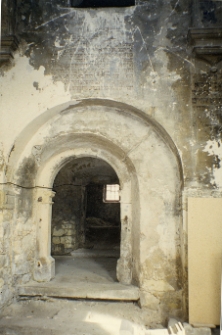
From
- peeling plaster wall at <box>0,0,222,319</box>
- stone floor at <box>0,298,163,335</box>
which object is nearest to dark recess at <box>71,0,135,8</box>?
peeling plaster wall at <box>0,0,222,319</box>

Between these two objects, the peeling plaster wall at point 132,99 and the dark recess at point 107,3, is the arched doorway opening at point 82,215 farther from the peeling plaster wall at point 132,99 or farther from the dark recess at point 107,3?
the dark recess at point 107,3

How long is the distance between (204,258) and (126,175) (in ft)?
5.37

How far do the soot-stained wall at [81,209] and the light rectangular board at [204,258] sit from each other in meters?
3.83

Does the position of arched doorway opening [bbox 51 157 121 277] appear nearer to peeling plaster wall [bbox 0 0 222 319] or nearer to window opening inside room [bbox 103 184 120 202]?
window opening inside room [bbox 103 184 120 202]

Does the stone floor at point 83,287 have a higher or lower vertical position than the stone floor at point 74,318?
higher

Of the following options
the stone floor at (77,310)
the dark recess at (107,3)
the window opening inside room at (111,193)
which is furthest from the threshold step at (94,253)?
the dark recess at (107,3)

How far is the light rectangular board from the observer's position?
10.8 ft

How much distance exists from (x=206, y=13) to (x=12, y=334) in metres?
4.59

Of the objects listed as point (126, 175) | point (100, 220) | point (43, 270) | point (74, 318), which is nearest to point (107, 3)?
point (126, 175)

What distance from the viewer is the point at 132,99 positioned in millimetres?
3805

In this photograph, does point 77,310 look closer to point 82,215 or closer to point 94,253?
point 94,253

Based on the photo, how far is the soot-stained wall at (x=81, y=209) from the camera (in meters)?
6.86

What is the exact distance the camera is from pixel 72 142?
4.40 metres

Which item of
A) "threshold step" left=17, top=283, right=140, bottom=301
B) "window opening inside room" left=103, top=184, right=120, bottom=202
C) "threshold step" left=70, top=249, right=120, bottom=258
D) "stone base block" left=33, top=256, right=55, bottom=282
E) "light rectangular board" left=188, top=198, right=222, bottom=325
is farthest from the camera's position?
"window opening inside room" left=103, top=184, right=120, bottom=202
